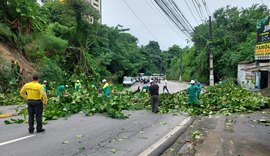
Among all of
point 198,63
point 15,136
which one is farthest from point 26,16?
point 198,63

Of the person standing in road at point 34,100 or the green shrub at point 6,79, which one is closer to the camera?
the person standing in road at point 34,100

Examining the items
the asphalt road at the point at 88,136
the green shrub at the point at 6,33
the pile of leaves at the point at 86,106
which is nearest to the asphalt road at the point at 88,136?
the asphalt road at the point at 88,136

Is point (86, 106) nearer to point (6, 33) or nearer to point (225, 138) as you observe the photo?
point (225, 138)

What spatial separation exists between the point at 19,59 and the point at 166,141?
1942 cm

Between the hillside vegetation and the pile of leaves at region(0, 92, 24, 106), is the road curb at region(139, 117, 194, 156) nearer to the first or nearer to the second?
the pile of leaves at region(0, 92, 24, 106)

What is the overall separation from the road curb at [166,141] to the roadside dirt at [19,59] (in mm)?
15832

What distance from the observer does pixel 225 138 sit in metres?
8.33

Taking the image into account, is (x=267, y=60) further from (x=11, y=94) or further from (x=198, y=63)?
(x=198, y=63)

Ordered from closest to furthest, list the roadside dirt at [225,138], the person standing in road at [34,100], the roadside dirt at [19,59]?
the roadside dirt at [225,138] < the person standing in road at [34,100] < the roadside dirt at [19,59]

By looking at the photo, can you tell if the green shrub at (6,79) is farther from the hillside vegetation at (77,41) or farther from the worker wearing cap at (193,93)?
the worker wearing cap at (193,93)

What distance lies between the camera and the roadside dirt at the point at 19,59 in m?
22.6

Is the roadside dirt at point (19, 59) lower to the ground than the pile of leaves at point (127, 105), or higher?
higher

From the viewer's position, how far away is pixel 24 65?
24031 mm

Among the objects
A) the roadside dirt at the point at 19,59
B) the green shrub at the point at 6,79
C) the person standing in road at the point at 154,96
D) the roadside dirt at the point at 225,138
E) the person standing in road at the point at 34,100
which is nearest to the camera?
the roadside dirt at the point at 225,138
